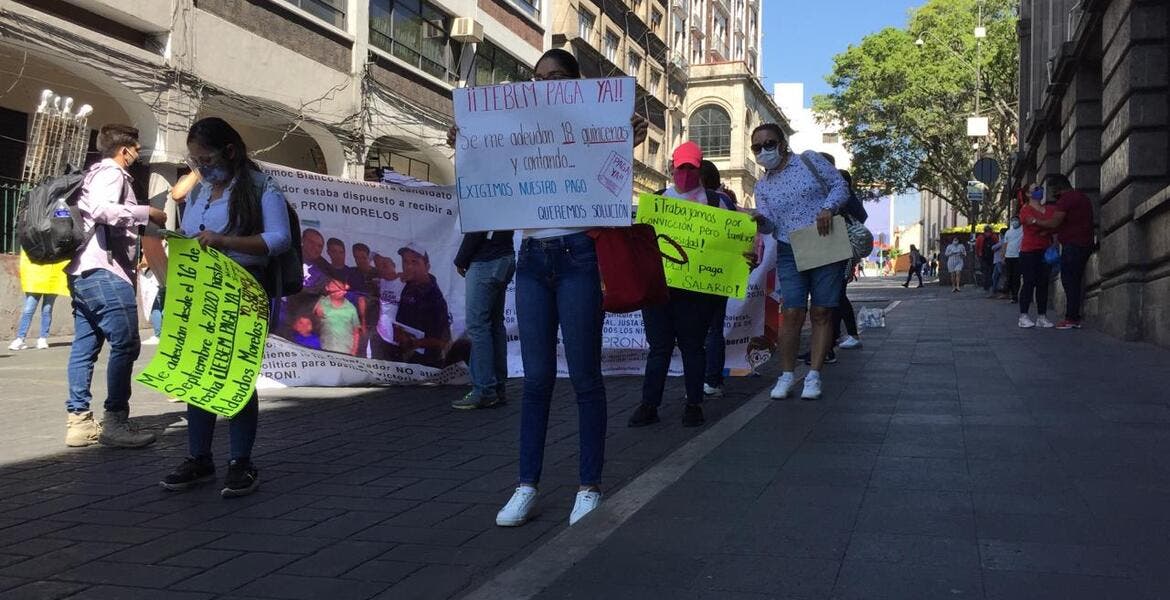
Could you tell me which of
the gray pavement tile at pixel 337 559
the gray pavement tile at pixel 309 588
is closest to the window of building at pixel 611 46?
the gray pavement tile at pixel 337 559

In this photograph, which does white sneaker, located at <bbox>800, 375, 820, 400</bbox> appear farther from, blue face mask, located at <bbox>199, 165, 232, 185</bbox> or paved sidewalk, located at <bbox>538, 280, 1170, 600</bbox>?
blue face mask, located at <bbox>199, 165, 232, 185</bbox>

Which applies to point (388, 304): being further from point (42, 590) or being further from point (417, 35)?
point (417, 35)

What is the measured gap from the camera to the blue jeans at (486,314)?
23.1 ft

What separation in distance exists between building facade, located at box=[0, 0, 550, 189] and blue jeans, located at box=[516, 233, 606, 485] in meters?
5.23

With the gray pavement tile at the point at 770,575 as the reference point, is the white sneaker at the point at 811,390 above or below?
above

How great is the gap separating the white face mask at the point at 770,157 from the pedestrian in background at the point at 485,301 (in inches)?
69.7

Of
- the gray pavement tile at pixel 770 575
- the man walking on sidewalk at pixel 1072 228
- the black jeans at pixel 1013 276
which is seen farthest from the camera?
the black jeans at pixel 1013 276

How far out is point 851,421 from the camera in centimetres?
584

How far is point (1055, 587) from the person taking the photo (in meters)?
2.96

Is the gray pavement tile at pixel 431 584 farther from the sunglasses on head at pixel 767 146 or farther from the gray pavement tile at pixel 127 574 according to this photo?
the sunglasses on head at pixel 767 146

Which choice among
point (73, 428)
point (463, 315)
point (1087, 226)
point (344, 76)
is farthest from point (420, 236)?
point (344, 76)

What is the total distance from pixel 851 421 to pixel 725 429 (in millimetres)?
753

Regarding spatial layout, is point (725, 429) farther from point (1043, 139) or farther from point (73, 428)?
point (1043, 139)

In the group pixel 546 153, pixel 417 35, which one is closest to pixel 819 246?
pixel 546 153
